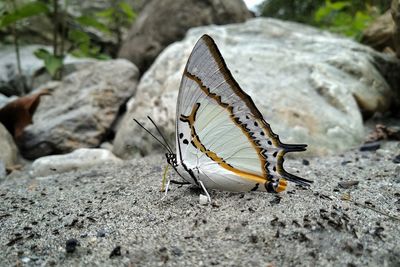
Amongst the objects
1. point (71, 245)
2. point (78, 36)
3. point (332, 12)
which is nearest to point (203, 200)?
point (71, 245)

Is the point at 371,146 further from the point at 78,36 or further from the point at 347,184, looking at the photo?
the point at 78,36

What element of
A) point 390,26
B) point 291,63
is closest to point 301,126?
point 291,63

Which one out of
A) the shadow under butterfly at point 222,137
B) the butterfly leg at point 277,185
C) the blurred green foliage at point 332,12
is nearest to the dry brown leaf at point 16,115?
the shadow under butterfly at point 222,137

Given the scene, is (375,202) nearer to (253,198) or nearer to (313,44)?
(253,198)

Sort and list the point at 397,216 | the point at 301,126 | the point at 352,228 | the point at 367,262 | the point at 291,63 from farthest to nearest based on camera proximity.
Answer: the point at 291,63
the point at 301,126
the point at 397,216
the point at 352,228
the point at 367,262

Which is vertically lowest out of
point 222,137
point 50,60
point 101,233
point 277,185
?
point 101,233

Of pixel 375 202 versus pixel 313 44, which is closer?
pixel 375 202
